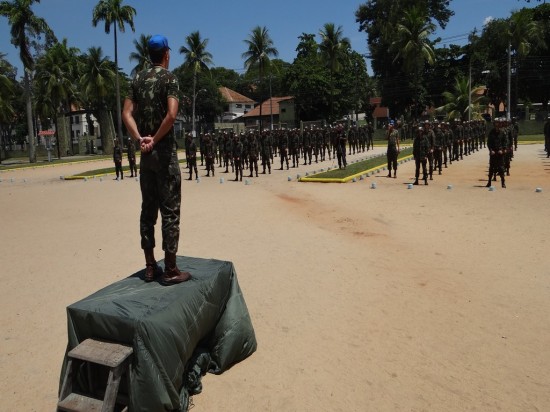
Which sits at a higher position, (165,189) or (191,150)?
(191,150)

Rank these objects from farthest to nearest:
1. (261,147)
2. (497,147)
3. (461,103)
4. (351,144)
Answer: (461,103), (351,144), (261,147), (497,147)

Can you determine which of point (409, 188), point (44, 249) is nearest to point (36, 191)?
point (44, 249)

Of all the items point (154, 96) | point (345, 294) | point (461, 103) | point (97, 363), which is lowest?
point (345, 294)

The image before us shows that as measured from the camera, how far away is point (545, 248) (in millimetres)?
7098

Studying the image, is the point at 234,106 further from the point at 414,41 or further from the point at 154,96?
the point at 154,96

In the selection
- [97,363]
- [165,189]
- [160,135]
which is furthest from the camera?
[165,189]

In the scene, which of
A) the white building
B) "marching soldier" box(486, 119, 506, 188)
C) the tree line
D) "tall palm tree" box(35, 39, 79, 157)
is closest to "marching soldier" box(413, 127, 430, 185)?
"marching soldier" box(486, 119, 506, 188)

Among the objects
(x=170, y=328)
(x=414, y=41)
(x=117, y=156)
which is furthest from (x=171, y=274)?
(x=414, y=41)

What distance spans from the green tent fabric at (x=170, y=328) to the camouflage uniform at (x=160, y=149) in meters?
0.46

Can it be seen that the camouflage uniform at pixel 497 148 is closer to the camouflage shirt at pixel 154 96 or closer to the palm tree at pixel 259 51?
the camouflage shirt at pixel 154 96

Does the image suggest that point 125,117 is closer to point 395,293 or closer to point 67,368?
point 67,368

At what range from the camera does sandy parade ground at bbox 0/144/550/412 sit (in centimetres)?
350

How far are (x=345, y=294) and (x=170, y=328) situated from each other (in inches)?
108

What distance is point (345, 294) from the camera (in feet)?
17.8
